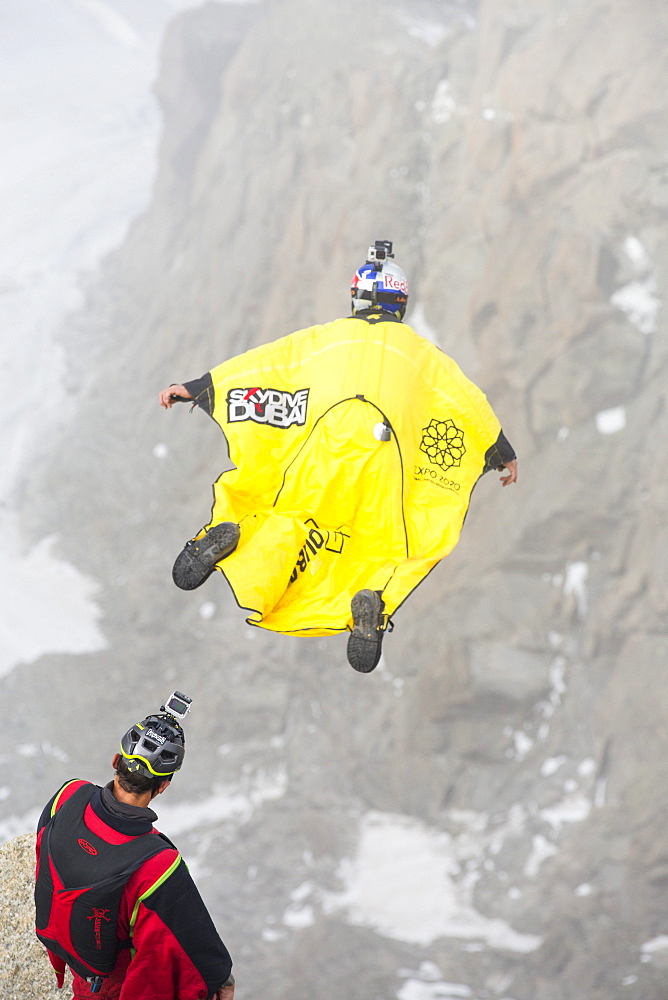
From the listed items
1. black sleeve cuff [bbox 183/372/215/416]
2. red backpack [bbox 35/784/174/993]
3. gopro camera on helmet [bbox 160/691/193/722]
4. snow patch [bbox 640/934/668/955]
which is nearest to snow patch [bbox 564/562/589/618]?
snow patch [bbox 640/934/668/955]

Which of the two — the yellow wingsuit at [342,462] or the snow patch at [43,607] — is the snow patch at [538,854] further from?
the snow patch at [43,607]

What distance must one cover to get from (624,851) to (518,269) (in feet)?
39.8

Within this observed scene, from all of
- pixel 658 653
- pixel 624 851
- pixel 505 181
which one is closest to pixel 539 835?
pixel 624 851

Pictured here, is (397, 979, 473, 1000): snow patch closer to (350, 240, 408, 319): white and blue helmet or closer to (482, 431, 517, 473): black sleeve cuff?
(482, 431, 517, 473): black sleeve cuff

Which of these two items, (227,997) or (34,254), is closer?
(227,997)

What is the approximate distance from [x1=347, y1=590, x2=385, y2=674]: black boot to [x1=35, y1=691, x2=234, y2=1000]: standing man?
1748 millimetres

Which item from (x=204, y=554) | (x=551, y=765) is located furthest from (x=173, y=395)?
(x=551, y=765)

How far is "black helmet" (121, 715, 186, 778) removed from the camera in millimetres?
3213

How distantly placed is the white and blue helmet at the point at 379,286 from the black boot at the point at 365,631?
210 cm

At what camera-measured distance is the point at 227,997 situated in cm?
321

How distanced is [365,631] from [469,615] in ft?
47.3

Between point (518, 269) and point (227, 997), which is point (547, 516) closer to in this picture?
point (518, 269)

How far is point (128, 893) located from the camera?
3.06m

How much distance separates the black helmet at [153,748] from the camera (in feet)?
10.5
